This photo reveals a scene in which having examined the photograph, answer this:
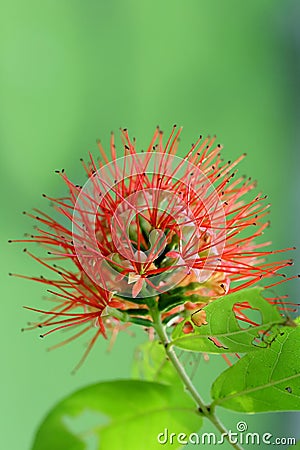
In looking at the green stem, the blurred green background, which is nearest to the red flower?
the green stem

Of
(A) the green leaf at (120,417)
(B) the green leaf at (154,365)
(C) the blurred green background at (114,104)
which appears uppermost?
(C) the blurred green background at (114,104)

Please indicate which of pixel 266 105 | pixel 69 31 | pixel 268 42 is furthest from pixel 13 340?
pixel 268 42

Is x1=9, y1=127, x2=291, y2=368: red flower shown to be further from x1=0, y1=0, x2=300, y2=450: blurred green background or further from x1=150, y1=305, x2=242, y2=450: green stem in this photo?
x1=0, y1=0, x2=300, y2=450: blurred green background

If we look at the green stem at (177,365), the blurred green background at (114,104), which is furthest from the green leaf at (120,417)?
the blurred green background at (114,104)

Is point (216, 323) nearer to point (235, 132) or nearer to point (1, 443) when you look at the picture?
point (1, 443)

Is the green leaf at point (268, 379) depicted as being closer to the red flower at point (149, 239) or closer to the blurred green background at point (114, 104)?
the red flower at point (149, 239)
